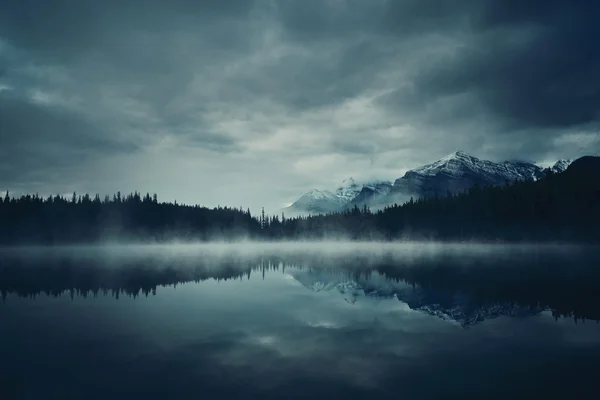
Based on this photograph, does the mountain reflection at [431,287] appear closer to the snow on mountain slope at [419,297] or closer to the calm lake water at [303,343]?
the snow on mountain slope at [419,297]

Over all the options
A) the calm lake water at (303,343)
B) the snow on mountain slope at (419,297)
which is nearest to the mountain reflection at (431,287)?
the snow on mountain slope at (419,297)

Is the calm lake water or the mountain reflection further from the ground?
the calm lake water

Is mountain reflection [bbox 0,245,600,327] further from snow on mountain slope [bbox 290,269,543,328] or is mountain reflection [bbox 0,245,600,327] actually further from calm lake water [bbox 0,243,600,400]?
calm lake water [bbox 0,243,600,400]

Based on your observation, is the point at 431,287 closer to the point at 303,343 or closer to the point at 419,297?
the point at 419,297

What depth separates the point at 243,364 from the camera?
1653cm

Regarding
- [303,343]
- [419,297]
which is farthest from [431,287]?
[303,343]

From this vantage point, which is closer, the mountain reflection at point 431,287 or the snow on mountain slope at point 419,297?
the snow on mountain slope at point 419,297

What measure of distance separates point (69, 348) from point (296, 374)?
12.3 m

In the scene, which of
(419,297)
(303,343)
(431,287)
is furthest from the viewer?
(431,287)

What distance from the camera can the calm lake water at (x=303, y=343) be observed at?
14.1 meters

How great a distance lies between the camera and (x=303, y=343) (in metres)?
19.8

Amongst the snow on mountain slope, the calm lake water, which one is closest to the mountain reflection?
the snow on mountain slope

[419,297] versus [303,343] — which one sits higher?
[303,343]

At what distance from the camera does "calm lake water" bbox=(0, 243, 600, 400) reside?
14109 millimetres
